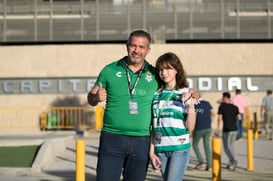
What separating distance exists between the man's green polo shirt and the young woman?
2.9 inches

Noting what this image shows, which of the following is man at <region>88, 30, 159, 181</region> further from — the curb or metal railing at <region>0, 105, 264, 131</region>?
metal railing at <region>0, 105, 264, 131</region>

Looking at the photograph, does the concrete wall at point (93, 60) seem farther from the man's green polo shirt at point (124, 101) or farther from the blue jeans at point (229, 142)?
the man's green polo shirt at point (124, 101)

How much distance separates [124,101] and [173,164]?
69 centimetres

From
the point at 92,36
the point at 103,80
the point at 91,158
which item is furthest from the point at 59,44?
the point at 103,80

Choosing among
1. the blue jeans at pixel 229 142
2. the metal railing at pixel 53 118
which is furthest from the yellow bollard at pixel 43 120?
the blue jeans at pixel 229 142

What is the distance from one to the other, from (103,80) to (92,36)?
2094 centimetres

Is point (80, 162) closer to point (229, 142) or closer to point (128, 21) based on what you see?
point (229, 142)

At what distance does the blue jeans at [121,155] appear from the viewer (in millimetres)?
4816

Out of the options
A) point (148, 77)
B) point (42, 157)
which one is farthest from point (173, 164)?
point (42, 157)

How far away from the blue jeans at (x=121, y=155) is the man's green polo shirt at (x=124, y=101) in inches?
2.3

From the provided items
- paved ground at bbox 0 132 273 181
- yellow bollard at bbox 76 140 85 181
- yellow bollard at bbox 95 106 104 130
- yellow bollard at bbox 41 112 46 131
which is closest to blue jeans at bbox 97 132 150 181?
yellow bollard at bbox 76 140 85 181

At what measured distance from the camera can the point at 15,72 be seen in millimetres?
24781

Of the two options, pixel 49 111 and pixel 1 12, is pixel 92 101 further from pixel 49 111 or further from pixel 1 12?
pixel 1 12

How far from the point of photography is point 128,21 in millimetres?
25688
